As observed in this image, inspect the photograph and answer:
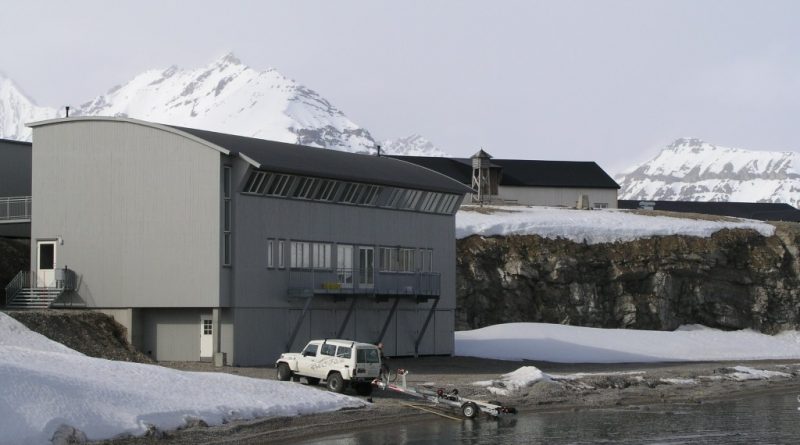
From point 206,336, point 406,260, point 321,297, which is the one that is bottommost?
point 206,336

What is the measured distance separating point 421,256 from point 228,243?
1449cm

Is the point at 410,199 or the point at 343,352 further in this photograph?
the point at 410,199

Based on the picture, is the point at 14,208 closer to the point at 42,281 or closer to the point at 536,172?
the point at 42,281

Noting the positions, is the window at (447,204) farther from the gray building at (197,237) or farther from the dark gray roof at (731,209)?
the dark gray roof at (731,209)

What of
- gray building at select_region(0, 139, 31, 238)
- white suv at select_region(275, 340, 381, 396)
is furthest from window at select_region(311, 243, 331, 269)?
gray building at select_region(0, 139, 31, 238)

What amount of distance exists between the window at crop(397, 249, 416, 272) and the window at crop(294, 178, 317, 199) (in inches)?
307

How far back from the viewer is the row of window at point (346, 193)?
182 feet

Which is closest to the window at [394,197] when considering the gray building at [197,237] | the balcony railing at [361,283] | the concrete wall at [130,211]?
the gray building at [197,237]

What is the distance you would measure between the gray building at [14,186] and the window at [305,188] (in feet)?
47.3

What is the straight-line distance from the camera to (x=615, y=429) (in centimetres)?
4081

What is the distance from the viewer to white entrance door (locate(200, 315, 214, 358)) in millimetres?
54566

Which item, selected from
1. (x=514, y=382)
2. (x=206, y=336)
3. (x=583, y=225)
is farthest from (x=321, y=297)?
(x=583, y=225)

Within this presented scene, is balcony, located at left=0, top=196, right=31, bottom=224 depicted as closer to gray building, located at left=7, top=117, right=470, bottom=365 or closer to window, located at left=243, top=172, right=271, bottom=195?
gray building, located at left=7, top=117, right=470, bottom=365

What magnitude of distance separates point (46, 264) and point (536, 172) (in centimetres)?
7111
